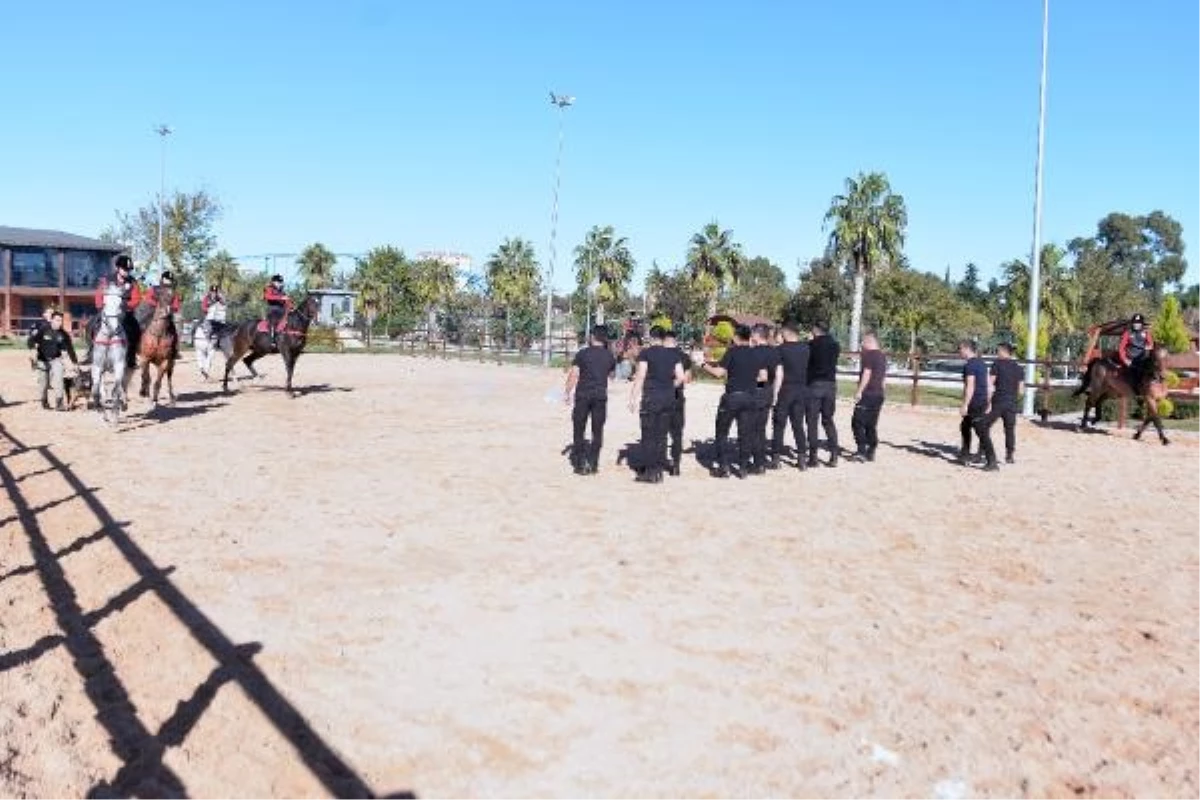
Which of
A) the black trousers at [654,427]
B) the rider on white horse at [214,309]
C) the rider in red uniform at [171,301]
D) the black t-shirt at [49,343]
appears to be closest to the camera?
the black trousers at [654,427]

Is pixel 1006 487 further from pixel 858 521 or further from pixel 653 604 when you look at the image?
pixel 653 604

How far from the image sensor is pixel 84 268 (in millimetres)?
51781

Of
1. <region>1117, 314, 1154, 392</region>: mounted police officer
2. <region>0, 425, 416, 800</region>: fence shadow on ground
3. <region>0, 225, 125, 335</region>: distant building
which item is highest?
<region>0, 225, 125, 335</region>: distant building

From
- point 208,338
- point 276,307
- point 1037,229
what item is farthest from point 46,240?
point 1037,229

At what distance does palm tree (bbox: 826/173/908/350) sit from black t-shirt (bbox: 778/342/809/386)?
44.9 m

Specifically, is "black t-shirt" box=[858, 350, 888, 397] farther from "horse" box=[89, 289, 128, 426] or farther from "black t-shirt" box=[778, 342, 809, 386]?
"horse" box=[89, 289, 128, 426]

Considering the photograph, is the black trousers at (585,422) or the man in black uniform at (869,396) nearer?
the black trousers at (585,422)

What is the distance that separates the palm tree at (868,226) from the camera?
54969 mm

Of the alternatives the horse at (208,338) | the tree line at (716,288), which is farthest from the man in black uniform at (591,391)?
the tree line at (716,288)

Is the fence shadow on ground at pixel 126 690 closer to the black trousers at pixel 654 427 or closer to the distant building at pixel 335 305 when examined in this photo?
the black trousers at pixel 654 427

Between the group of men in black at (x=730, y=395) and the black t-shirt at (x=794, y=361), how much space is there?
13mm

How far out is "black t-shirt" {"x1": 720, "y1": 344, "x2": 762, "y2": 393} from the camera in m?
10.9

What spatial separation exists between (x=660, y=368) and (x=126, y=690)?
7193 mm

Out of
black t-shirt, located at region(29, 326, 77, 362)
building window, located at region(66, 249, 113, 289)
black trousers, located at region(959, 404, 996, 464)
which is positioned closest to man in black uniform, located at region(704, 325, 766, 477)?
black trousers, located at region(959, 404, 996, 464)
